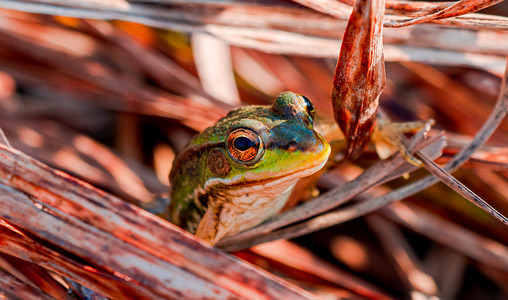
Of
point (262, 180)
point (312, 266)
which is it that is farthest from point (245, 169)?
point (312, 266)

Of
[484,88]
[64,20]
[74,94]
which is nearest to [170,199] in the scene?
[74,94]

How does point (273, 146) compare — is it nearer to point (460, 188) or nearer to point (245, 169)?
point (245, 169)

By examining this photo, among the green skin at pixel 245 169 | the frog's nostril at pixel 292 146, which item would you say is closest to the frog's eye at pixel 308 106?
the green skin at pixel 245 169

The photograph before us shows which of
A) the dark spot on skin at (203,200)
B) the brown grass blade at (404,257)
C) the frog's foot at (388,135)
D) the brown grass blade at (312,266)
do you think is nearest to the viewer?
the frog's foot at (388,135)

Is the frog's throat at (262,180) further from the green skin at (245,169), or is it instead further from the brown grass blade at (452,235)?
the brown grass blade at (452,235)

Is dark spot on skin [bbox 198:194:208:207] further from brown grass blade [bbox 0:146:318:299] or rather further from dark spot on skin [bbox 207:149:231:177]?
brown grass blade [bbox 0:146:318:299]

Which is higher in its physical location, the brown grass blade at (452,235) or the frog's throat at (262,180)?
the brown grass blade at (452,235)
